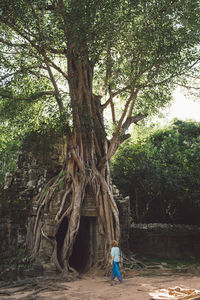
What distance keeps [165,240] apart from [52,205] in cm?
604

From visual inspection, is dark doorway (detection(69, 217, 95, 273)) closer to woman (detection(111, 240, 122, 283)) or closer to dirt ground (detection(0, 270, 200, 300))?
dirt ground (detection(0, 270, 200, 300))

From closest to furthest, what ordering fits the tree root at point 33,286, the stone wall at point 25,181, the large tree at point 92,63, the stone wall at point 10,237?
the tree root at point 33,286 < the large tree at point 92,63 < the stone wall at point 10,237 < the stone wall at point 25,181

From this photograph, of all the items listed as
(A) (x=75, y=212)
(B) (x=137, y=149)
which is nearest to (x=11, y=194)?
(A) (x=75, y=212)

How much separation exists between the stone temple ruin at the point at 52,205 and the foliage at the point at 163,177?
390cm

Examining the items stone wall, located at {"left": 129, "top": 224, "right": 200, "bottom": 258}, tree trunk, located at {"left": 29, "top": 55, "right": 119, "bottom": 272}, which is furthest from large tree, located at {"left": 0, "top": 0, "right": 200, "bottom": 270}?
stone wall, located at {"left": 129, "top": 224, "right": 200, "bottom": 258}

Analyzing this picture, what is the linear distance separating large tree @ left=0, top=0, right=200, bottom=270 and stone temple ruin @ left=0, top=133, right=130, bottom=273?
0.91ft

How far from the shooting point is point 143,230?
39.2ft

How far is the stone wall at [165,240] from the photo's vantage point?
11.6 metres

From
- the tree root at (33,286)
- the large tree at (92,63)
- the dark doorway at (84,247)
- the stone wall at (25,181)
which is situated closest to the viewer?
the tree root at (33,286)

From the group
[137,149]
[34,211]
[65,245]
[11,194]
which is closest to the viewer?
[65,245]

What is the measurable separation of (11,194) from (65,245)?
2.89 metres

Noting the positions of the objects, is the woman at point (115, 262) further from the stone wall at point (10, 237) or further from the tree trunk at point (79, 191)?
the stone wall at point (10, 237)

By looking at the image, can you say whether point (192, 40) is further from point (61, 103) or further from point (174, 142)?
point (174, 142)

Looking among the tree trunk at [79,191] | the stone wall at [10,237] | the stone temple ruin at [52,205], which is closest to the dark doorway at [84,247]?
the stone temple ruin at [52,205]
